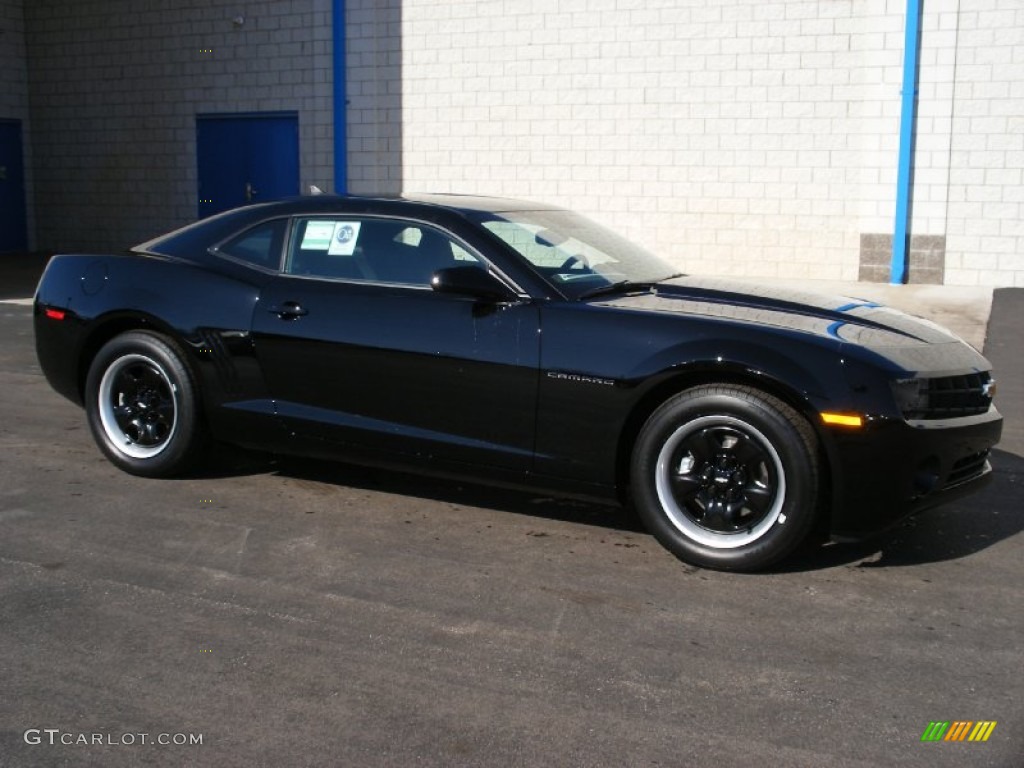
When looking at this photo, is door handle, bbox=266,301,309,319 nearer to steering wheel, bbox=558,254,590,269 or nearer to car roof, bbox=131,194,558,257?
car roof, bbox=131,194,558,257

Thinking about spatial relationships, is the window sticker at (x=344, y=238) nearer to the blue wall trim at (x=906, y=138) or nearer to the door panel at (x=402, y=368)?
the door panel at (x=402, y=368)

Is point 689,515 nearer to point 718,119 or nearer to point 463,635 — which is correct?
point 463,635

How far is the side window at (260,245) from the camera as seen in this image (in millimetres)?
5723

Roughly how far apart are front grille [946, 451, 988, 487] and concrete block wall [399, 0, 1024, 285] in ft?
34.4

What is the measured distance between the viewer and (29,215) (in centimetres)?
2033

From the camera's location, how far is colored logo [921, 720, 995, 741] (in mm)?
3287

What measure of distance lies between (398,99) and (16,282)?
5805 mm

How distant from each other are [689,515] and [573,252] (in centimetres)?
146

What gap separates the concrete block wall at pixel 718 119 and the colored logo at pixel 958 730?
12221mm

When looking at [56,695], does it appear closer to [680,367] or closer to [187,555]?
[187,555]

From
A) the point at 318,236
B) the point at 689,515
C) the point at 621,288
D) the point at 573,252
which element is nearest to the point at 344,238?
the point at 318,236

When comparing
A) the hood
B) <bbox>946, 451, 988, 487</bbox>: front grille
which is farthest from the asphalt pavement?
the hood

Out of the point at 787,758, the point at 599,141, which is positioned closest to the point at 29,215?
the point at 599,141

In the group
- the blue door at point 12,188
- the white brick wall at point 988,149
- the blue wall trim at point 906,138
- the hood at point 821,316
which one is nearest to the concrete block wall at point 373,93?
the blue door at point 12,188
